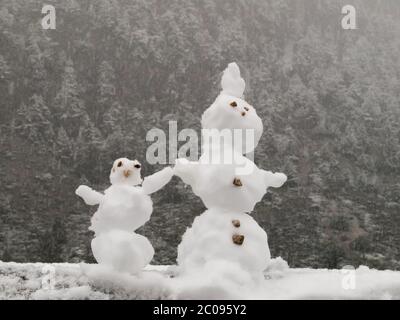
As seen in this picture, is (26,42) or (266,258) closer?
(266,258)

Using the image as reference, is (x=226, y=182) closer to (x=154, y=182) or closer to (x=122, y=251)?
(x=154, y=182)

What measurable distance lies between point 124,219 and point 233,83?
246 centimetres

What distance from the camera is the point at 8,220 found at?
45.1 meters

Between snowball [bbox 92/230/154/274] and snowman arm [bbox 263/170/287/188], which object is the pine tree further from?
snowball [bbox 92/230/154/274]

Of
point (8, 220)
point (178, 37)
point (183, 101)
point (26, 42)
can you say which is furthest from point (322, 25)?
point (8, 220)

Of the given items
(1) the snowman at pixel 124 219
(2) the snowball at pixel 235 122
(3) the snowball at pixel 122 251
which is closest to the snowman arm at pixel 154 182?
(1) the snowman at pixel 124 219

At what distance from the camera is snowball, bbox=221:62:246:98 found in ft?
26.8

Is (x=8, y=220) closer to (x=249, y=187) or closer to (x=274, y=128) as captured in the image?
(x=274, y=128)

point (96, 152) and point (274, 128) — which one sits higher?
point (274, 128)

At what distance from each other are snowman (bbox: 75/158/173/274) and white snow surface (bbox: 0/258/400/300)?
6.4 inches

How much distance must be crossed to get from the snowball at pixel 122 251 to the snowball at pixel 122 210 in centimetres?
9

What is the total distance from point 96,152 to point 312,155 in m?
21.9

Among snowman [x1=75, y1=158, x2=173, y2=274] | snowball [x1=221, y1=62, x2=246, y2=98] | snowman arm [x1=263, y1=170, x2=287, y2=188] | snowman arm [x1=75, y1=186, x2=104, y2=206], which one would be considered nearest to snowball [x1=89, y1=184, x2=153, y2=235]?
snowman [x1=75, y1=158, x2=173, y2=274]
